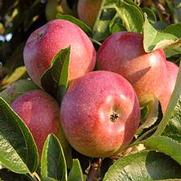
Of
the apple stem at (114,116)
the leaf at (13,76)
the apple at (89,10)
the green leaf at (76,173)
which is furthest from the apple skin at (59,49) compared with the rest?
the leaf at (13,76)

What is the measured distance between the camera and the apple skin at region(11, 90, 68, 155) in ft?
3.15

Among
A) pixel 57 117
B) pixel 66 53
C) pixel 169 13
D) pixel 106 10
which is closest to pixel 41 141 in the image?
pixel 57 117

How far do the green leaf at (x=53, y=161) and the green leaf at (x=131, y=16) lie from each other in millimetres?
360

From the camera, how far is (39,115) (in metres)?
0.97

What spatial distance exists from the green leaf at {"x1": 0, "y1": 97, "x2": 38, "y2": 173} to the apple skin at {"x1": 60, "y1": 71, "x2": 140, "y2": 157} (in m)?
0.07

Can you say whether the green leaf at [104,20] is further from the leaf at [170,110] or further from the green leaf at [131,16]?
the leaf at [170,110]

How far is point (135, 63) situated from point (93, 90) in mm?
120

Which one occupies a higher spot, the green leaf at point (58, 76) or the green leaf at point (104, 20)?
the green leaf at point (58, 76)

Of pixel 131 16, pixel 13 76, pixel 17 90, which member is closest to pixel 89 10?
pixel 131 16

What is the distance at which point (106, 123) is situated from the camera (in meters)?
0.93

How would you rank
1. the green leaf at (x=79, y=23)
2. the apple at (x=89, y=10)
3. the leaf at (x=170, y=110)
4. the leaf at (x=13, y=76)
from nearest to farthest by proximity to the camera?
the leaf at (x=170, y=110), the green leaf at (x=79, y=23), the apple at (x=89, y=10), the leaf at (x=13, y=76)

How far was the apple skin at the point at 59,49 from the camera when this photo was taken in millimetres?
1000

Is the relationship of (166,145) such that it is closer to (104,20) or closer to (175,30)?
(175,30)

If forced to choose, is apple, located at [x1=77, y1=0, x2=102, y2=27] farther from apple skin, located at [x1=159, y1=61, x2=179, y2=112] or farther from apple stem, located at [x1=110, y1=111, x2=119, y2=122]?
apple stem, located at [x1=110, y1=111, x2=119, y2=122]
